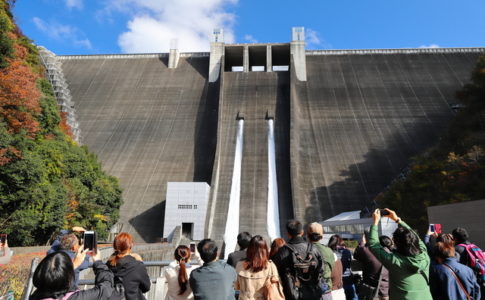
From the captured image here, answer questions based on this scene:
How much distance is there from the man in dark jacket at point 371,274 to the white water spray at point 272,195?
17176 millimetres

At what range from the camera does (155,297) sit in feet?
13.1

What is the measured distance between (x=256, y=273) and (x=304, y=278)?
41 cm

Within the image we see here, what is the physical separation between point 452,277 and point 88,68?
4025 cm

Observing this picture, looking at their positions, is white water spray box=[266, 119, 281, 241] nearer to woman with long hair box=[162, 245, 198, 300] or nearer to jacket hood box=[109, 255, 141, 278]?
woman with long hair box=[162, 245, 198, 300]

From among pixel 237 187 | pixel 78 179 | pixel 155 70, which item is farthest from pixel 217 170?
pixel 155 70

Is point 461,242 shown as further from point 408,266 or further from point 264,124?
point 264,124

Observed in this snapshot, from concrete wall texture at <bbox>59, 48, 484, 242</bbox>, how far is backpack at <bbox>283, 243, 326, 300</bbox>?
745 inches

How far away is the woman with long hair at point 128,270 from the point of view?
271 centimetres

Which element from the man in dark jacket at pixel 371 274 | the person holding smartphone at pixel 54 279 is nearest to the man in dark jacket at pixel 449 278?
the man in dark jacket at pixel 371 274

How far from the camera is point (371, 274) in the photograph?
3.45 metres

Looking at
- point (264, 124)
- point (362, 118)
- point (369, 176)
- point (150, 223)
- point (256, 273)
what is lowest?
point (256, 273)

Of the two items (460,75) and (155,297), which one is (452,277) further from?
(460,75)

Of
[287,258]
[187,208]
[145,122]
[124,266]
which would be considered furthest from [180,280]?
[145,122]

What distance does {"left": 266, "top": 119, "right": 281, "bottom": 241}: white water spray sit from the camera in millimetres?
21281
